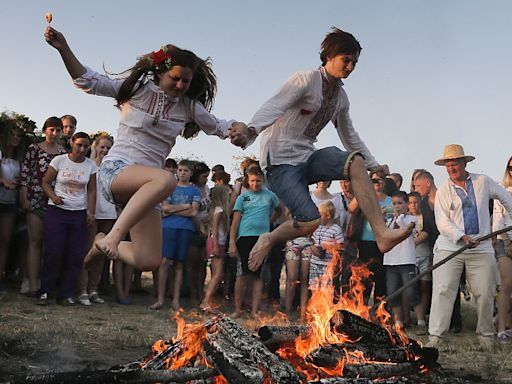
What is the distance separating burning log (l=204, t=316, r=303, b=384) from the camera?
11.8 ft

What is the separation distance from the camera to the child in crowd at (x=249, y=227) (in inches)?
332

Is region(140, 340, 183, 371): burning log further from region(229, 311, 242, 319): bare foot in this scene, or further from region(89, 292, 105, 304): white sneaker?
region(89, 292, 105, 304): white sneaker

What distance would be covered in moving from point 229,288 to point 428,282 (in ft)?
9.80

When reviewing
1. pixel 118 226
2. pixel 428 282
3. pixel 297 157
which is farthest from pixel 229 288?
pixel 118 226

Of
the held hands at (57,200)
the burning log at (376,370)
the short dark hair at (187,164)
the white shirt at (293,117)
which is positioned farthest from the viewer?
the short dark hair at (187,164)

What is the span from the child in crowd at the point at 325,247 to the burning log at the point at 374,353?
3626 mm

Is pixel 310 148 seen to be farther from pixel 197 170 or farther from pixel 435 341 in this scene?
pixel 197 170

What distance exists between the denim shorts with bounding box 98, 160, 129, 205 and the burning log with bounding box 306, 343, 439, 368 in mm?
1897

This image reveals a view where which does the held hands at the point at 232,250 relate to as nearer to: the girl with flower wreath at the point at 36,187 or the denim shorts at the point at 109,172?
the girl with flower wreath at the point at 36,187

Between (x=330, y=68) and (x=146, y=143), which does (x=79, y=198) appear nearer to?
(x=146, y=143)

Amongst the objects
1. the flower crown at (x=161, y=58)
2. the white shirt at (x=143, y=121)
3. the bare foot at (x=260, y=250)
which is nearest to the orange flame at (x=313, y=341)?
the bare foot at (x=260, y=250)

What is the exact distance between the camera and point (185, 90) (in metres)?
4.82

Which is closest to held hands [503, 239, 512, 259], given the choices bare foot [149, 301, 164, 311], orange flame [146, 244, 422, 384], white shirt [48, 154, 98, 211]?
orange flame [146, 244, 422, 384]

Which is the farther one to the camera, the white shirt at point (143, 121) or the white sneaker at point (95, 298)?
the white sneaker at point (95, 298)
